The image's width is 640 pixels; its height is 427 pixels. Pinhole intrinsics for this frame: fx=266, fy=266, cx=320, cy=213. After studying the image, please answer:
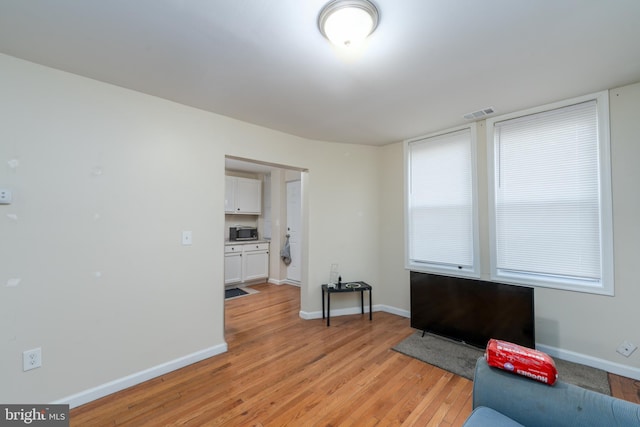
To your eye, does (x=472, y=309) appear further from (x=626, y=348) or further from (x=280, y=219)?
(x=280, y=219)

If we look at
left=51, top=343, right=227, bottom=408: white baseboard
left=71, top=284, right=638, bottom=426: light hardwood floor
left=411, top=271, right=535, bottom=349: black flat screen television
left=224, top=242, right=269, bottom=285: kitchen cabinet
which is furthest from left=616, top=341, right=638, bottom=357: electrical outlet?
left=224, top=242, right=269, bottom=285: kitchen cabinet

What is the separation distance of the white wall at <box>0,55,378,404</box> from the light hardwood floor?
277 mm

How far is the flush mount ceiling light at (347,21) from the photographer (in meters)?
1.35

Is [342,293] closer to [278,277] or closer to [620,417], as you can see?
[278,277]

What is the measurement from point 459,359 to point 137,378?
2878mm

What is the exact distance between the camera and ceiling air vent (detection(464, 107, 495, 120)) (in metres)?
2.72

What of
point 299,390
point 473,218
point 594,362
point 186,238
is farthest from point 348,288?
point 594,362

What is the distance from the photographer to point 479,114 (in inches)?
111

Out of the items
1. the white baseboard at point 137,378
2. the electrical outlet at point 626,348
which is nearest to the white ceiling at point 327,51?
the electrical outlet at point 626,348

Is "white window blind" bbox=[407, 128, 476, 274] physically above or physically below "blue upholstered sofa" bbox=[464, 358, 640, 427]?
above

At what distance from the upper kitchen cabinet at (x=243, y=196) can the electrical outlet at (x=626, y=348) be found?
5.43 metres

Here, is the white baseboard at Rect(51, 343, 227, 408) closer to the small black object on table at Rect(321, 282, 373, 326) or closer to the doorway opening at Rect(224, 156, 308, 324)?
the small black object on table at Rect(321, 282, 373, 326)

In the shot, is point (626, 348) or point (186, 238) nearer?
point (626, 348)

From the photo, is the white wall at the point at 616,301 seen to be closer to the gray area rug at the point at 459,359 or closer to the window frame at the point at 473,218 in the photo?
the gray area rug at the point at 459,359
